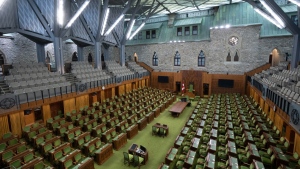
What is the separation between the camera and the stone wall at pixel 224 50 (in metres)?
20.4

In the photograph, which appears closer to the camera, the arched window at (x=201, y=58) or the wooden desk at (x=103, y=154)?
the wooden desk at (x=103, y=154)

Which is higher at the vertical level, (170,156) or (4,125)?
(4,125)

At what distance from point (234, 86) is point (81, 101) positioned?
20.0m

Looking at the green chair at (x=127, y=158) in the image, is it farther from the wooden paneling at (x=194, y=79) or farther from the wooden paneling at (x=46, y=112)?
the wooden paneling at (x=194, y=79)

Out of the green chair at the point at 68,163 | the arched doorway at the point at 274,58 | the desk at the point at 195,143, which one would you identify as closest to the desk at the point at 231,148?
the desk at the point at 195,143

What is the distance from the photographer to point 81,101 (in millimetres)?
16750

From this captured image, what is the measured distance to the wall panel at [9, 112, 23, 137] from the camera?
1121 centimetres

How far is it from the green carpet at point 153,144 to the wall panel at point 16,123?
7.17 metres

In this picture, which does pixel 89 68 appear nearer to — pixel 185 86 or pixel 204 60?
pixel 185 86

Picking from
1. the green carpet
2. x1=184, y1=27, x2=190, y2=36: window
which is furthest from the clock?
the green carpet

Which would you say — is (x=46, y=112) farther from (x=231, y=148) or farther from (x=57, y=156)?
(x=231, y=148)

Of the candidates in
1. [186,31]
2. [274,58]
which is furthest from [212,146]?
[186,31]

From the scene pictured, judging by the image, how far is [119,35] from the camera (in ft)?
86.7

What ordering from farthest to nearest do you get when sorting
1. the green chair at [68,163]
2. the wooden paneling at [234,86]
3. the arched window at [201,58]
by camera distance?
the arched window at [201,58], the wooden paneling at [234,86], the green chair at [68,163]
